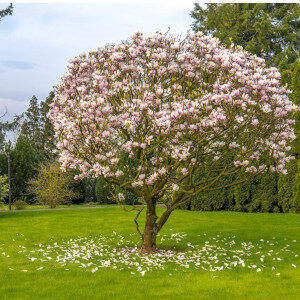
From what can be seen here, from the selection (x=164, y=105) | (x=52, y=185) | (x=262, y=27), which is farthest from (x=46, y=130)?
(x=164, y=105)

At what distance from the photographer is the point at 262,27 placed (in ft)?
103

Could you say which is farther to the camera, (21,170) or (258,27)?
(21,170)

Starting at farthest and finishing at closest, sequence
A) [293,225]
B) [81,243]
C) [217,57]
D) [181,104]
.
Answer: [293,225]
[81,243]
[217,57]
[181,104]

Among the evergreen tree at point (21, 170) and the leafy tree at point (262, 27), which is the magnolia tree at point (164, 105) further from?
the evergreen tree at point (21, 170)

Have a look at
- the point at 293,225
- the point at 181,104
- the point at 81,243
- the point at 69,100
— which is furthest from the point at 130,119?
the point at 293,225

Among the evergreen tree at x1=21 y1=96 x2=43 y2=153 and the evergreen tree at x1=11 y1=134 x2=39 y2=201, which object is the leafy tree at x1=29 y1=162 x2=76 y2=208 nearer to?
the evergreen tree at x1=11 y1=134 x2=39 y2=201

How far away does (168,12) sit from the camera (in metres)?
9.74

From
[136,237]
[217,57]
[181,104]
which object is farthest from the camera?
[136,237]

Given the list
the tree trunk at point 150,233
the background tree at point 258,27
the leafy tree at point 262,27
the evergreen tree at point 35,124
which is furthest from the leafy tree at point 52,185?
the evergreen tree at point 35,124

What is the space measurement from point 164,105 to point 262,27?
2584 centimetres

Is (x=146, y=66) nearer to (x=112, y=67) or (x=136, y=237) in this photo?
(x=112, y=67)

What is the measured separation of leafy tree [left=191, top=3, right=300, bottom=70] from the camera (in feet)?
103

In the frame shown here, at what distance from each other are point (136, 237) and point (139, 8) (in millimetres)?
6861

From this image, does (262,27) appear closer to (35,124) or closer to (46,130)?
(46,130)
